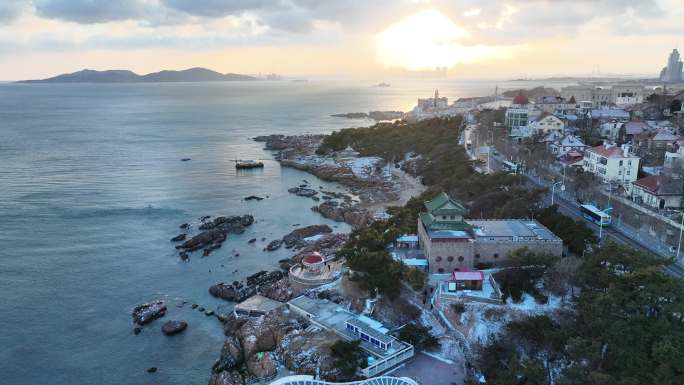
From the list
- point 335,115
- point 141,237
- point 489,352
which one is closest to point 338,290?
point 489,352

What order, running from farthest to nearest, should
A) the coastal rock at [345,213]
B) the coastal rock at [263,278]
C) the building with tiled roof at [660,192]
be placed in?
the coastal rock at [345,213]
the coastal rock at [263,278]
the building with tiled roof at [660,192]

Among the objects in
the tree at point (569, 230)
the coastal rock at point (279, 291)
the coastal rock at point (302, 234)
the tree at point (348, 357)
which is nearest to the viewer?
the tree at point (348, 357)

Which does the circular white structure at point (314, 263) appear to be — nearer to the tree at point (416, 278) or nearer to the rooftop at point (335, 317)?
the rooftop at point (335, 317)

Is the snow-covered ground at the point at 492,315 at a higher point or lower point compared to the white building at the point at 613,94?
lower

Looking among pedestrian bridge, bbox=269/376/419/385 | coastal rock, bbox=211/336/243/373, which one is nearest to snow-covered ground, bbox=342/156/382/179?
coastal rock, bbox=211/336/243/373

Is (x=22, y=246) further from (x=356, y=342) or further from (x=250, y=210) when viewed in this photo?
(x=356, y=342)

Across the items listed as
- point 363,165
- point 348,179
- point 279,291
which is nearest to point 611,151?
point 279,291

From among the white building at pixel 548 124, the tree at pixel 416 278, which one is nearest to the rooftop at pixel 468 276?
the tree at pixel 416 278
